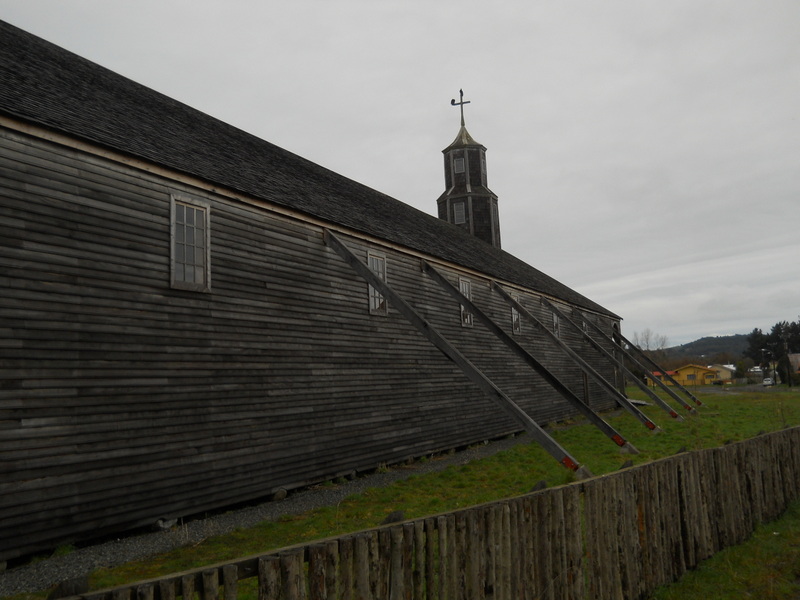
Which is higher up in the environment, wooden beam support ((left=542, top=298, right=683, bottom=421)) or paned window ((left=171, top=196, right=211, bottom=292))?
paned window ((left=171, top=196, right=211, bottom=292))

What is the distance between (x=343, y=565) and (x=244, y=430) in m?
7.20

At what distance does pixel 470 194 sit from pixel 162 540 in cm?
2838

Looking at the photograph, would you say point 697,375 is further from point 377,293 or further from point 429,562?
point 429,562

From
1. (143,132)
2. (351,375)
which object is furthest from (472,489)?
(143,132)

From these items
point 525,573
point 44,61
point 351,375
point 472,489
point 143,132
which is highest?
point 44,61

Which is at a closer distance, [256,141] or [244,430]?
[244,430]

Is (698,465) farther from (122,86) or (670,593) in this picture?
(122,86)

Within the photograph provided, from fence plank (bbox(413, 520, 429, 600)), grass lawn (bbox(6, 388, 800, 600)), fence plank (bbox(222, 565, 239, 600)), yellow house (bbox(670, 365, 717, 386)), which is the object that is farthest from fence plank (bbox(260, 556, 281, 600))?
yellow house (bbox(670, 365, 717, 386))

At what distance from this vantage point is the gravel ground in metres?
6.30

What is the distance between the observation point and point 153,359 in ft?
28.8

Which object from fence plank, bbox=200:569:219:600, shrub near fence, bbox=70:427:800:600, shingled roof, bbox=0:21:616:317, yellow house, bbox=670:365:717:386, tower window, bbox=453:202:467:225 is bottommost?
yellow house, bbox=670:365:717:386

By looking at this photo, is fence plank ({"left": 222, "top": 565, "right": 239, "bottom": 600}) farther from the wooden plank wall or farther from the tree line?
the tree line

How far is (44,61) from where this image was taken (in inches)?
428

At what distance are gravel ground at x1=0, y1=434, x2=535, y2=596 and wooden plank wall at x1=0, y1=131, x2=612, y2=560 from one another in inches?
10.6
